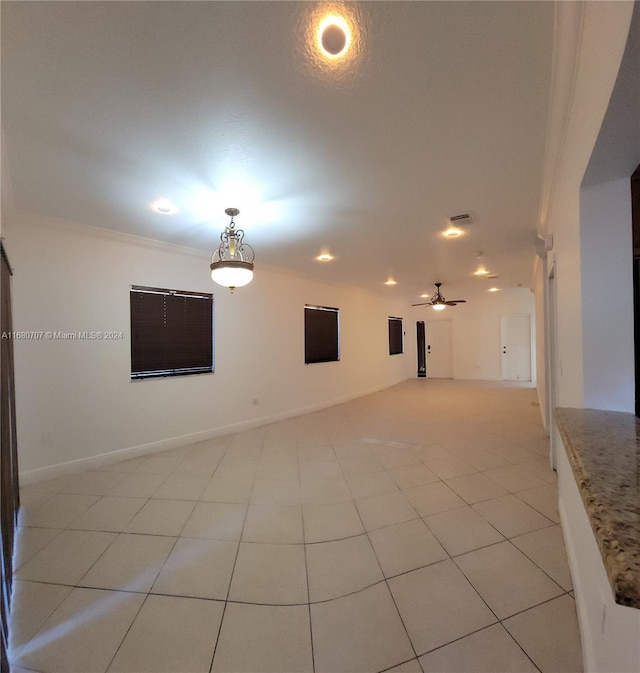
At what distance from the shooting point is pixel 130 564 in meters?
1.94

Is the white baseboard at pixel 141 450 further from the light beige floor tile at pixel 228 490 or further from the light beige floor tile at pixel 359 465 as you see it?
the light beige floor tile at pixel 359 465

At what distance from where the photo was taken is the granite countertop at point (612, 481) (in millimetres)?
562

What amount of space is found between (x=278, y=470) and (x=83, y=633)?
2015mm

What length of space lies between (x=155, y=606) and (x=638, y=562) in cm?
204

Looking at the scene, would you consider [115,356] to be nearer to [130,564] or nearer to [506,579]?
[130,564]

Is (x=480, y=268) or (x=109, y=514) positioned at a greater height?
(x=480, y=268)

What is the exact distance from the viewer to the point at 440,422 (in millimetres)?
5207

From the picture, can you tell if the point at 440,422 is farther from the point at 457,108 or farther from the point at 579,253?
the point at 457,108

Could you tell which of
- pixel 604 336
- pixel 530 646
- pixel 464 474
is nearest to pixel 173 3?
pixel 604 336

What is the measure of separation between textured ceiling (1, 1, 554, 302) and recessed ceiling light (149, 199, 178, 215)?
0.10m

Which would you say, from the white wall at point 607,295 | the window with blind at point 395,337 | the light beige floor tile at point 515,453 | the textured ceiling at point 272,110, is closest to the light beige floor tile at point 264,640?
the white wall at point 607,295

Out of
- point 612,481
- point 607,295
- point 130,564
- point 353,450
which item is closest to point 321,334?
point 353,450

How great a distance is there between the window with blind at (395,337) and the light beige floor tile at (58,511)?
26.1 feet

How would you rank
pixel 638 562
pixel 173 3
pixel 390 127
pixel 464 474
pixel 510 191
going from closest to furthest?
pixel 638 562 → pixel 173 3 → pixel 390 127 → pixel 510 191 → pixel 464 474
